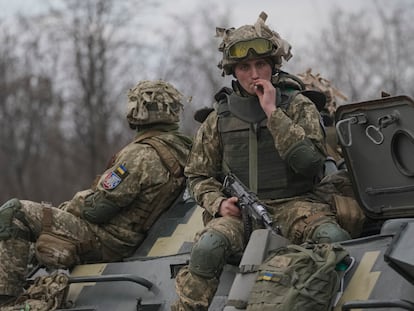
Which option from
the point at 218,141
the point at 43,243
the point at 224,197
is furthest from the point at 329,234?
the point at 43,243

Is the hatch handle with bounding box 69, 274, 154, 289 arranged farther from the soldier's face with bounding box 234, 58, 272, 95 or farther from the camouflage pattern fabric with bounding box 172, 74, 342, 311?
the soldier's face with bounding box 234, 58, 272, 95

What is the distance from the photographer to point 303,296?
607 cm

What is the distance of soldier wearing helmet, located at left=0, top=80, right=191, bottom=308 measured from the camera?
8375 mm

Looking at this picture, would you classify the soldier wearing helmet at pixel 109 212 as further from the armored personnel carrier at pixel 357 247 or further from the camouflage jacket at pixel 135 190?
the armored personnel carrier at pixel 357 247

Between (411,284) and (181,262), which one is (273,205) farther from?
(411,284)

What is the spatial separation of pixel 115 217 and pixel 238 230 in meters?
1.74

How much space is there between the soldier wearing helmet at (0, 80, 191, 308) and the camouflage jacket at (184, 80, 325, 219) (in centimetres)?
87

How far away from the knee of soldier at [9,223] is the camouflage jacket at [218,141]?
4.76 ft

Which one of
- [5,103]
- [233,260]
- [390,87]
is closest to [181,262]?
[233,260]

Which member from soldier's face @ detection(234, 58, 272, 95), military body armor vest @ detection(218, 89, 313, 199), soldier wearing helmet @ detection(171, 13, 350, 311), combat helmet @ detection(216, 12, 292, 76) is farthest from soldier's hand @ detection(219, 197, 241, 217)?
combat helmet @ detection(216, 12, 292, 76)

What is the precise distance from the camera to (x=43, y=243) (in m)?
8.45

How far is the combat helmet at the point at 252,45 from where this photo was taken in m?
7.33

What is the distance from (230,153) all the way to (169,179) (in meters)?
1.23

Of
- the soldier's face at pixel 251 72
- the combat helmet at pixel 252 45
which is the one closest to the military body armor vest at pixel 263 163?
the soldier's face at pixel 251 72
